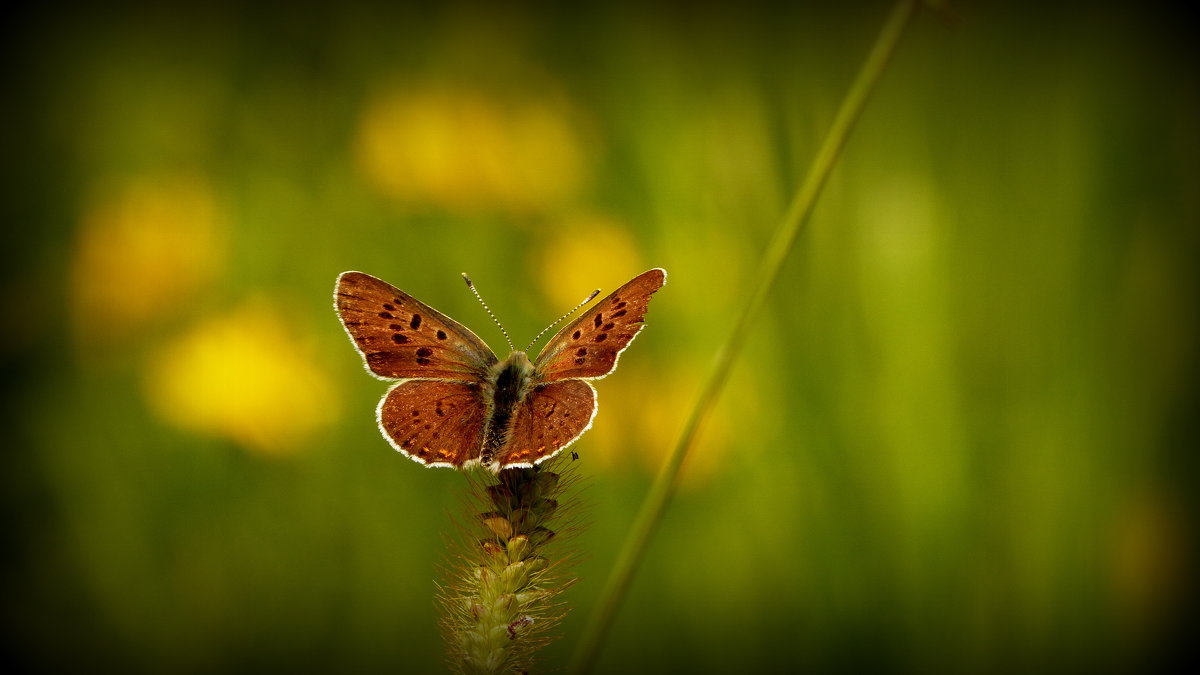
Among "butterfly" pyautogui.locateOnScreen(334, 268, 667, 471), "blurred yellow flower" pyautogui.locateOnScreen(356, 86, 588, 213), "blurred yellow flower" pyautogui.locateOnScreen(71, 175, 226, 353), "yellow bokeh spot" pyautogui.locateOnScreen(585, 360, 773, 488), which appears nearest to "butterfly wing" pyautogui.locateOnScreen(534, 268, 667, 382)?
"butterfly" pyautogui.locateOnScreen(334, 268, 667, 471)

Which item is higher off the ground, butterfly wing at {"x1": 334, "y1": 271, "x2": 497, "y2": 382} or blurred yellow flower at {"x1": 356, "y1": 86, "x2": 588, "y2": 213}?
blurred yellow flower at {"x1": 356, "y1": 86, "x2": 588, "y2": 213}

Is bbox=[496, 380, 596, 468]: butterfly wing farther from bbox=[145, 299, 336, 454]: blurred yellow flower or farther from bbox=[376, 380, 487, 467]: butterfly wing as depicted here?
bbox=[145, 299, 336, 454]: blurred yellow flower

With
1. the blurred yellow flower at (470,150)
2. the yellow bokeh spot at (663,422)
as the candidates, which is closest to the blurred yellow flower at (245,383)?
the blurred yellow flower at (470,150)

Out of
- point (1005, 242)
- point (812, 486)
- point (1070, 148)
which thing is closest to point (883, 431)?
point (812, 486)

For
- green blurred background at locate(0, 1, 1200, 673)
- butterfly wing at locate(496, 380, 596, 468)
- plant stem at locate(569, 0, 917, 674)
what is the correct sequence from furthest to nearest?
green blurred background at locate(0, 1, 1200, 673), butterfly wing at locate(496, 380, 596, 468), plant stem at locate(569, 0, 917, 674)

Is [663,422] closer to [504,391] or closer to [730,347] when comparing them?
[504,391]

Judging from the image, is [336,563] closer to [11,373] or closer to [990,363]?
[11,373]

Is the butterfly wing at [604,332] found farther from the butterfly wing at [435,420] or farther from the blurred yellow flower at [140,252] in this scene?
the blurred yellow flower at [140,252]
